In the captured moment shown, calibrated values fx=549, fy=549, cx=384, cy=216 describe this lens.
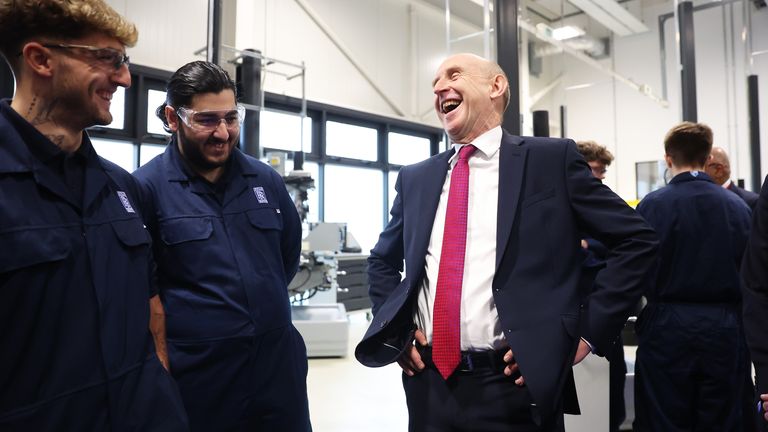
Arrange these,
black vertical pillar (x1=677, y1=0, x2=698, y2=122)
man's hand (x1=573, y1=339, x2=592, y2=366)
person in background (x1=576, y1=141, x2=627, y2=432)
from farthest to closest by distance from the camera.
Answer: black vertical pillar (x1=677, y1=0, x2=698, y2=122)
person in background (x1=576, y1=141, x2=627, y2=432)
man's hand (x1=573, y1=339, x2=592, y2=366)

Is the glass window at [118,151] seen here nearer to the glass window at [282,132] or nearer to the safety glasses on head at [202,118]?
the glass window at [282,132]

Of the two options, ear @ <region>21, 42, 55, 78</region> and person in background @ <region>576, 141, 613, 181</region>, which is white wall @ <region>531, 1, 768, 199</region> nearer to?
person in background @ <region>576, 141, 613, 181</region>

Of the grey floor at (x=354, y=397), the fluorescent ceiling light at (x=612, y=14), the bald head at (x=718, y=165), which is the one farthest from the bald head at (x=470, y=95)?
the fluorescent ceiling light at (x=612, y=14)

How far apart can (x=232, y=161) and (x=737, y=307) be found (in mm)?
2112

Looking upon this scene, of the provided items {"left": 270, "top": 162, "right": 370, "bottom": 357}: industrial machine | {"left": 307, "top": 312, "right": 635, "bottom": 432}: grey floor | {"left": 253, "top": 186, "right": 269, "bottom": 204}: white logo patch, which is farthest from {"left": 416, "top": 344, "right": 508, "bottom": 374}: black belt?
{"left": 270, "top": 162, "right": 370, "bottom": 357}: industrial machine

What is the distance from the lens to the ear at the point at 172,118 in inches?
69.2

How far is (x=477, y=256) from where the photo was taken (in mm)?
1479

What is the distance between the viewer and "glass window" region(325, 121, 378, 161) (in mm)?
9180

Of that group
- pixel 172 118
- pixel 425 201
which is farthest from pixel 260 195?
pixel 425 201

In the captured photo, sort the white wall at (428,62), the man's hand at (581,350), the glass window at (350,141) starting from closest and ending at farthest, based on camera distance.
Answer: the man's hand at (581,350) < the white wall at (428,62) < the glass window at (350,141)

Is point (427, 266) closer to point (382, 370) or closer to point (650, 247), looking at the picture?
point (650, 247)

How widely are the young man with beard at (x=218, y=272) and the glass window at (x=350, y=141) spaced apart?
731 centimetres

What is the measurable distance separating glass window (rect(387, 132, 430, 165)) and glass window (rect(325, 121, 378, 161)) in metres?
0.37

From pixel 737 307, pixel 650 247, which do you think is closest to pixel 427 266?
pixel 650 247
